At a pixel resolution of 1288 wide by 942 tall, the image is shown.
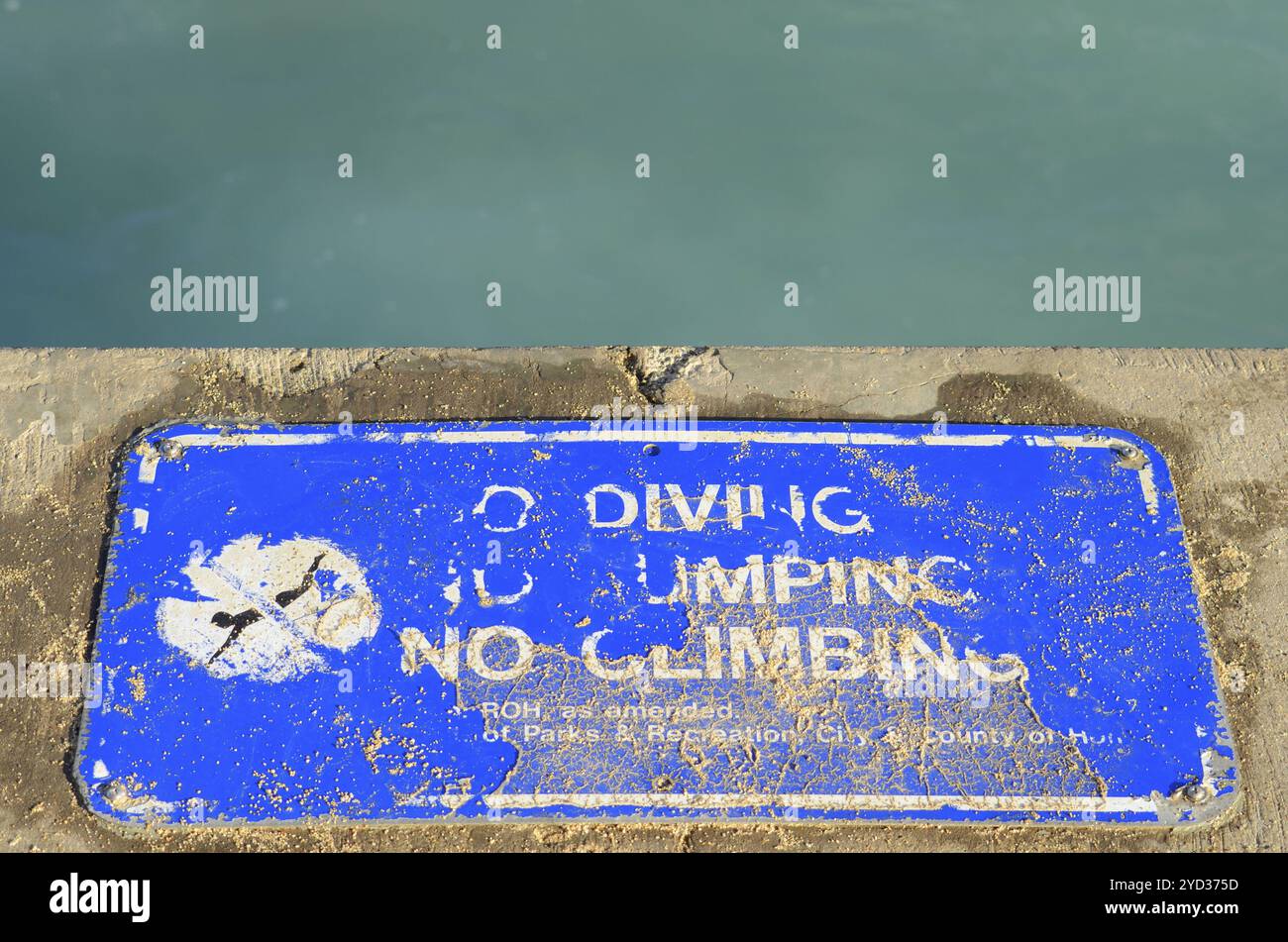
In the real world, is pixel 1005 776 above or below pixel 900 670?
below

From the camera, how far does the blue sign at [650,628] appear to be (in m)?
5.70

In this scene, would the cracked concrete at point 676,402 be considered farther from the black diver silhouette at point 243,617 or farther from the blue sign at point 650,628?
the black diver silhouette at point 243,617

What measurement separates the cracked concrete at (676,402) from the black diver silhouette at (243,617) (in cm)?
70

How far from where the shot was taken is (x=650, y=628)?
6.00m

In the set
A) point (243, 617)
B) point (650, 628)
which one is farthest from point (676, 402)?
point (243, 617)

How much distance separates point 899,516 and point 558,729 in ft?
7.01

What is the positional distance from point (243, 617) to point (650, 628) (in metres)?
2.09

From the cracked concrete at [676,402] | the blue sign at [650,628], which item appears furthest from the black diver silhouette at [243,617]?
the cracked concrete at [676,402]

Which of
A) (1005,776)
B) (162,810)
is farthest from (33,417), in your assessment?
(1005,776)

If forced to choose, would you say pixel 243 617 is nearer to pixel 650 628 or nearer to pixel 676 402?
pixel 650 628

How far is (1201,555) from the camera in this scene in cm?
631

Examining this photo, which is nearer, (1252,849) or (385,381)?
(1252,849)

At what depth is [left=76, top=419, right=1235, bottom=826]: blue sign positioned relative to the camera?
18.7 ft
